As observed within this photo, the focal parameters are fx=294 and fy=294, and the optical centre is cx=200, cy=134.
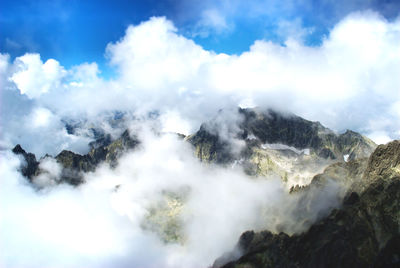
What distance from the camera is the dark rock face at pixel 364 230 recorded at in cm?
13200

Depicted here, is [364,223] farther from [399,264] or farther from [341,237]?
[399,264]

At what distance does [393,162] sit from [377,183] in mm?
13119

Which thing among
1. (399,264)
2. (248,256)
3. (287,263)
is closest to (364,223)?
(399,264)

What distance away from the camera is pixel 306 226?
192m

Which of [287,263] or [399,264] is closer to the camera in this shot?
[399,264]

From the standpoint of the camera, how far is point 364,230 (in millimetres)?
142500

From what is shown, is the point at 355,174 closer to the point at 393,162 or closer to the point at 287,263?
the point at 393,162

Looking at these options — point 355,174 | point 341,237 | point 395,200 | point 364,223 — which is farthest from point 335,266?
point 355,174

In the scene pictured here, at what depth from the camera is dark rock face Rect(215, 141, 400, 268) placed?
132000mm

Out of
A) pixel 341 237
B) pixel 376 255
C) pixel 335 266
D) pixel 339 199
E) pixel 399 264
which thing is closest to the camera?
pixel 399 264

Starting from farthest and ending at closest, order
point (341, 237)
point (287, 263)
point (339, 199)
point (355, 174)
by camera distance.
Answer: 1. point (355, 174)
2. point (339, 199)
3. point (287, 263)
4. point (341, 237)

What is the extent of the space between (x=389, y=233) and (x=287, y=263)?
2327 inches

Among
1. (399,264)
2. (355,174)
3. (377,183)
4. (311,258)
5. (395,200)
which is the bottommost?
(399,264)

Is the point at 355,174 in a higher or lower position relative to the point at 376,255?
higher
